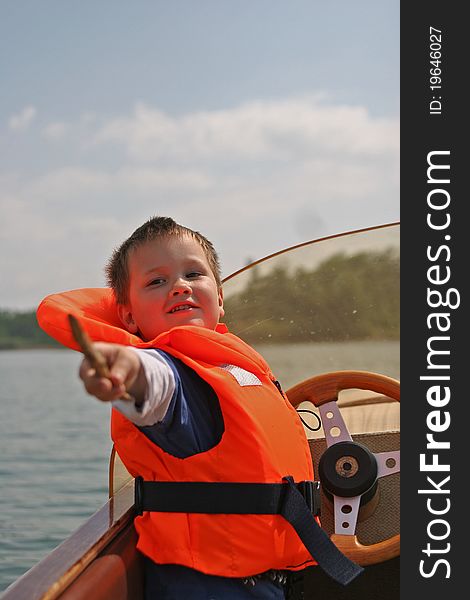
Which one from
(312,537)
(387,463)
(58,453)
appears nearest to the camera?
(312,537)

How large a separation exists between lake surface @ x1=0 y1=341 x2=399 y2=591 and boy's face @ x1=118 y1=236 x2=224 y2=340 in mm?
498

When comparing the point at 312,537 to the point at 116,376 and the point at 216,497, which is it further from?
the point at 116,376

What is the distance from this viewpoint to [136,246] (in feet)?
5.70

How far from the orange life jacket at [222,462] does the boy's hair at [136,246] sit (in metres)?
0.15

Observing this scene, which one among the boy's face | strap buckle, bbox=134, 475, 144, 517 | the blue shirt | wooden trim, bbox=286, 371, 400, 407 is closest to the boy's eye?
the boy's face

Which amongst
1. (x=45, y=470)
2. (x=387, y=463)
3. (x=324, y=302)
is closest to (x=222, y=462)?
(x=387, y=463)

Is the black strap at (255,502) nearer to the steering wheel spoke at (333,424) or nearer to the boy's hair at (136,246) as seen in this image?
the boy's hair at (136,246)

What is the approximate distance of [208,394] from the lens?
4.97 feet

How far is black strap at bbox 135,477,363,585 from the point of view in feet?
4.99

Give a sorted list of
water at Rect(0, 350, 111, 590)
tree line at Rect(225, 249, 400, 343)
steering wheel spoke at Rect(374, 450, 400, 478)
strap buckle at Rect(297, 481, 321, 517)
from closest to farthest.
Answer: strap buckle at Rect(297, 481, 321, 517) → steering wheel spoke at Rect(374, 450, 400, 478) → tree line at Rect(225, 249, 400, 343) → water at Rect(0, 350, 111, 590)

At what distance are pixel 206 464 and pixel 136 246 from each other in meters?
0.46

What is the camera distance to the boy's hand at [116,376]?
1.00 metres

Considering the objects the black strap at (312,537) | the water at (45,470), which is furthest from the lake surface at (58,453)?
the black strap at (312,537)

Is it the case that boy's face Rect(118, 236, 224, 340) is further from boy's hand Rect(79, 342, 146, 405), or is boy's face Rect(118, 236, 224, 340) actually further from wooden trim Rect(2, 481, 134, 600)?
boy's hand Rect(79, 342, 146, 405)
